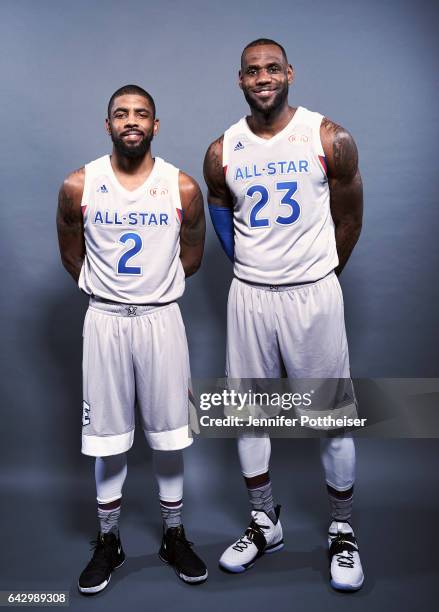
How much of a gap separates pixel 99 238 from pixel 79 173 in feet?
0.97

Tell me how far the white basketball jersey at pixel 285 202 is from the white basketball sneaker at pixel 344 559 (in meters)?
1.17

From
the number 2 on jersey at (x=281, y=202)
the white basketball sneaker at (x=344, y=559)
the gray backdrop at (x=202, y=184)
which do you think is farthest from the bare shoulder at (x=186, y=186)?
the white basketball sneaker at (x=344, y=559)

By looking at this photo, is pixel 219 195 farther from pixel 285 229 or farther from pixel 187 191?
pixel 285 229

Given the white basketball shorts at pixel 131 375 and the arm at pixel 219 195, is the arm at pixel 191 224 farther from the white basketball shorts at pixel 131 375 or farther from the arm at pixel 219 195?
the white basketball shorts at pixel 131 375

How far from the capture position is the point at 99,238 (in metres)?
3.09

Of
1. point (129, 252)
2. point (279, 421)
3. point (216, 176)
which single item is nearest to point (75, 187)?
point (129, 252)

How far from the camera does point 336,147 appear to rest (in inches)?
122

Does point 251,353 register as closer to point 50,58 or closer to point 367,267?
point 367,267

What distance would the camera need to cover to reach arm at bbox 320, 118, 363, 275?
3.10 meters

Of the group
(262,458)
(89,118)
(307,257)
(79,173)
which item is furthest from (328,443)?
(89,118)

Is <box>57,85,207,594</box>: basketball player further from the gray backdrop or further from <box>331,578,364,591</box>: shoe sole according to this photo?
the gray backdrop

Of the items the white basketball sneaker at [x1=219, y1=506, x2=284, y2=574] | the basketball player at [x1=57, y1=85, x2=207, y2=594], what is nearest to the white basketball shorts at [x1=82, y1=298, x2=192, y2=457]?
the basketball player at [x1=57, y1=85, x2=207, y2=594]

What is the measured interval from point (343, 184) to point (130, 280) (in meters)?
0.98

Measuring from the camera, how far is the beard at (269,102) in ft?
10.0
